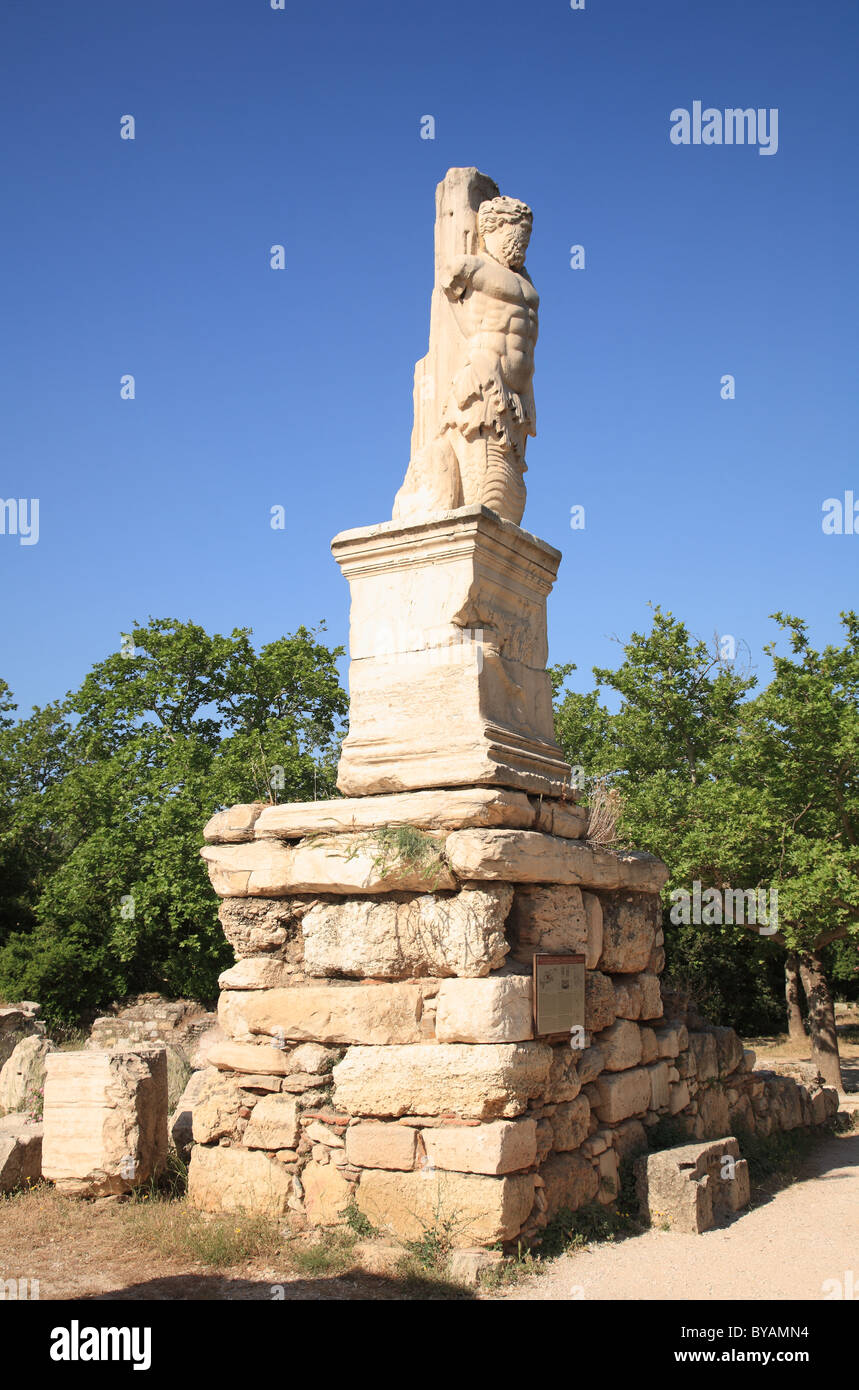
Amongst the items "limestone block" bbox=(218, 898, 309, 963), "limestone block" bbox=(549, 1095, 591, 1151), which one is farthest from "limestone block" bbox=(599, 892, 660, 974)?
"limestone block" bbox=(218, 898, 309, 963)

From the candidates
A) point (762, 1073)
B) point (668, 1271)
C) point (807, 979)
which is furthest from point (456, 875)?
point (807, 979)

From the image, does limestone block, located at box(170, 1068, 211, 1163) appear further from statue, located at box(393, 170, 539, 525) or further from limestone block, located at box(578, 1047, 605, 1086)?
statue, located at box(393, 170, 539, 525)

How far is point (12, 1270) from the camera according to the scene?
4465 mm

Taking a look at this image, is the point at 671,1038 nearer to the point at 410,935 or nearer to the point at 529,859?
the point at 529,859

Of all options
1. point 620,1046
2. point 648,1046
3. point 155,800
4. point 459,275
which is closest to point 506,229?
point 459,275

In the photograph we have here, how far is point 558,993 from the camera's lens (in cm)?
525

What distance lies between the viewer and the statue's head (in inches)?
263

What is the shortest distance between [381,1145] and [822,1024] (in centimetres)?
1151

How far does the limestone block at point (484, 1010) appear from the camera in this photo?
4793 mm

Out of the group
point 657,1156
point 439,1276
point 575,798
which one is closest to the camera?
point 439,1276

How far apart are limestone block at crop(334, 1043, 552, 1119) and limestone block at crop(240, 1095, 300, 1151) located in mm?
327

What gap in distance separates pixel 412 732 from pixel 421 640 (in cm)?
52

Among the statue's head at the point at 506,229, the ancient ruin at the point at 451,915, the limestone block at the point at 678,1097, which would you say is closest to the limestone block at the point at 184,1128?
the ancient ruin at the point at 451,915

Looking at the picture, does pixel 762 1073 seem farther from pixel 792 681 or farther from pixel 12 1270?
pixel 792 681
